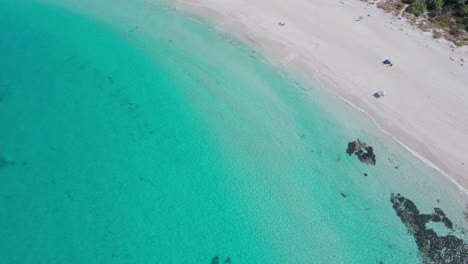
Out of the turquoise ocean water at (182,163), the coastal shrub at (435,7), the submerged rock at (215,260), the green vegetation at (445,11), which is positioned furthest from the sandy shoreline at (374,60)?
the submerged rock at (215,260)

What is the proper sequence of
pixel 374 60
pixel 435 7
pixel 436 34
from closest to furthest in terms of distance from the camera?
pixel 374 60 → pixel 436 34 → pixel 435 7

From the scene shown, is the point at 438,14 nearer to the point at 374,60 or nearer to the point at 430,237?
the point at 374,60

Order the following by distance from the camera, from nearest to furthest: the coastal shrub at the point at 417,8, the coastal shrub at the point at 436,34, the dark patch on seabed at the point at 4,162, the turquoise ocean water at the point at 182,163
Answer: the turquoise ocean water at the point at 182,163 < the dark patch on seabed at the point at 4,162 < the coastal shrub at the point at 436,34 < the coastal shrub at the point at 417,8

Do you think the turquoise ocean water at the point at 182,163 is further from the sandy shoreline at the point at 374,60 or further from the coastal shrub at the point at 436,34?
the coastal shrub at the point at 436,34

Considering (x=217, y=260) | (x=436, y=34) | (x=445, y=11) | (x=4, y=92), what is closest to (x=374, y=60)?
(x=436, y=34)

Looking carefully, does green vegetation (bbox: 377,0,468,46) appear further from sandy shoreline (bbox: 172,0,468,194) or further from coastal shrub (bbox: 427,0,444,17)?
sandy shoreline (bbox: 172,0,468,194)

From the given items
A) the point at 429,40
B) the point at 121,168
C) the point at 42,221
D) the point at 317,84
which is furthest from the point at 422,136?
the point at 42,221

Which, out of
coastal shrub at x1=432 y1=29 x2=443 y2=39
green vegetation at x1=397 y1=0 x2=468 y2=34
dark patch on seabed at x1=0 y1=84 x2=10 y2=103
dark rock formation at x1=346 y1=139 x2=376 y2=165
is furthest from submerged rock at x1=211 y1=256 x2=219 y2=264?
green vegetation at x1=397 y1=0 x2=468 y2=34
